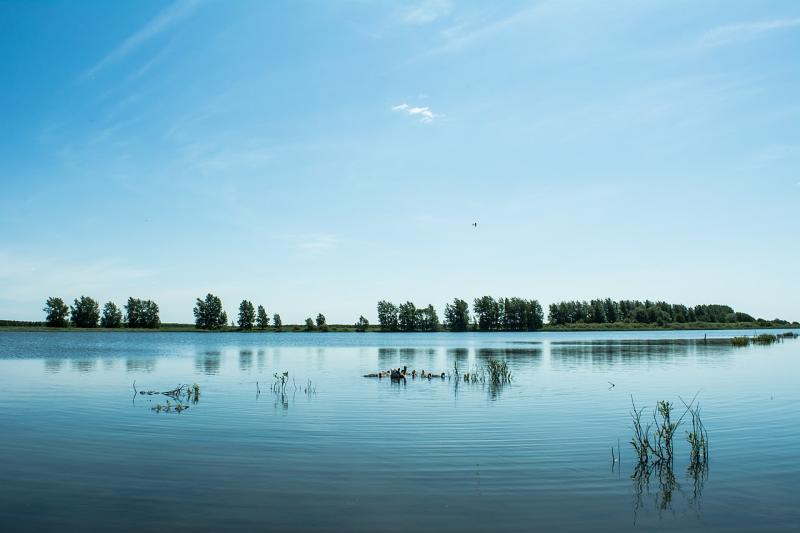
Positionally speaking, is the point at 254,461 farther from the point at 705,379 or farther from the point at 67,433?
the point at 705,379

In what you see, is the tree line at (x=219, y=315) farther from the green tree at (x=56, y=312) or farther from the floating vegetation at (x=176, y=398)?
the floating vegetation at (x=176, y=398)

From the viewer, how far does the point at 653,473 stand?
46.3ft

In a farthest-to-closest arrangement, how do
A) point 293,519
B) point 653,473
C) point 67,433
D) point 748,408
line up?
point 748,408, point 67,433, point 653,473, point 293,519

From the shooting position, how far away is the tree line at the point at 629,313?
192125 mm

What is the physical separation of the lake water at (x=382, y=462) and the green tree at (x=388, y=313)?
166 meters

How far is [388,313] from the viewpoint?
19738cm

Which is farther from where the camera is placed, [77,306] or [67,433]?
[77,306]

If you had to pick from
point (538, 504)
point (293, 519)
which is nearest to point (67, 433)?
point (293, 519)

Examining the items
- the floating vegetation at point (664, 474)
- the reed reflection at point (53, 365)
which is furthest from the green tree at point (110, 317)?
the floating vegetation at point (664, 474)

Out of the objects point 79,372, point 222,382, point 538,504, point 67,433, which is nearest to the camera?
point 538,504

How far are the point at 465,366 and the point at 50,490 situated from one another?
38.4 meters

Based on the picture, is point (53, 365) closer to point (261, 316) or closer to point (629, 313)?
point (261, 316)

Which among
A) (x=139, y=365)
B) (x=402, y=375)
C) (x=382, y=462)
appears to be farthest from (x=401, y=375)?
(x=139, y=365)

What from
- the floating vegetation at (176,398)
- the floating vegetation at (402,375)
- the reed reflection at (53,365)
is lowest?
the floating vegetation at (402,375)
